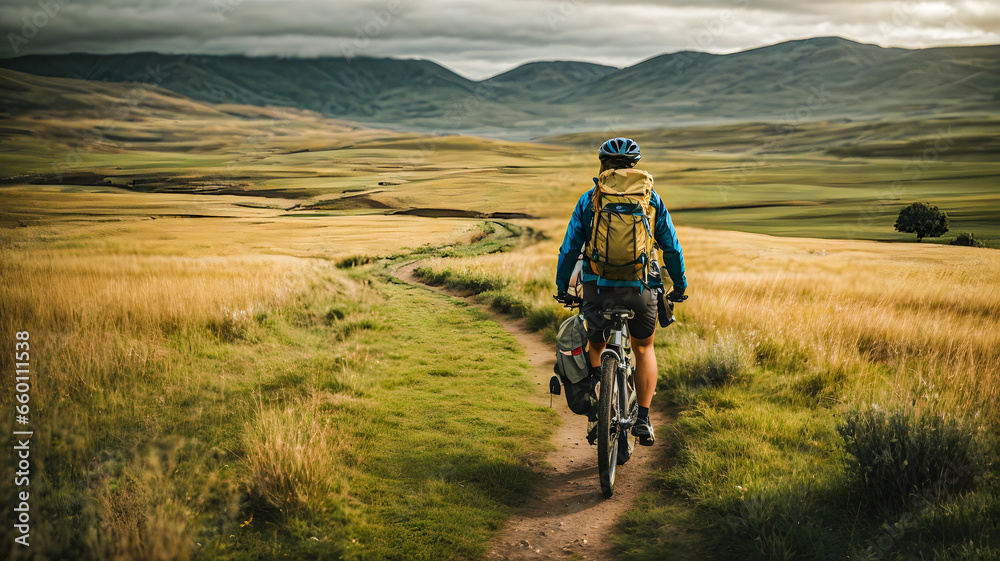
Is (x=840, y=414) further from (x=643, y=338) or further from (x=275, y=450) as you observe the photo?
(x=275, y=450)

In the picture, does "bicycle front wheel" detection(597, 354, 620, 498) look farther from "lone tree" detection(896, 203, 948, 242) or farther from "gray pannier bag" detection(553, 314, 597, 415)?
"lone tree" detection(896, 203, 948, 242)

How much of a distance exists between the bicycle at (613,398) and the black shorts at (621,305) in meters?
0.06

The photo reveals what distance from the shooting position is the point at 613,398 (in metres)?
4.58

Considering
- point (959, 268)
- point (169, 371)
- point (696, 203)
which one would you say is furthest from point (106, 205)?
point (696, 203)

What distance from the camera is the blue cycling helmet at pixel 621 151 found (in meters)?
4.39

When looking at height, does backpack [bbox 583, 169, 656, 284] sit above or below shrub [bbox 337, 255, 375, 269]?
above

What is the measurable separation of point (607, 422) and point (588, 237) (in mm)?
1451

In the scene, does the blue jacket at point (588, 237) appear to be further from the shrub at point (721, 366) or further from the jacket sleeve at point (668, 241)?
the shrub at point (721, 366)

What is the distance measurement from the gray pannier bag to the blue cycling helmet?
4.46 feet

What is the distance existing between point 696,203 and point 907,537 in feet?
124

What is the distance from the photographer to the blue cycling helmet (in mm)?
4391

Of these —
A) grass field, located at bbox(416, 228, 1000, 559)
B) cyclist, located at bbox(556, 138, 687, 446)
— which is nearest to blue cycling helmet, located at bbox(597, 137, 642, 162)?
cyclist, located at bbox(556, 138, 687, 446)

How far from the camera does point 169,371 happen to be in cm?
678

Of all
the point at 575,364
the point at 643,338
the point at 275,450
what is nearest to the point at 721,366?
the point at 643,338
